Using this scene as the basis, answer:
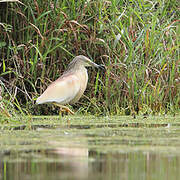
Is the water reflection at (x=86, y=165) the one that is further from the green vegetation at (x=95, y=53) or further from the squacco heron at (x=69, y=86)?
the green vegetation at (x=95, y=53)

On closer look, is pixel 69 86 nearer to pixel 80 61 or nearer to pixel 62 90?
pixel 62 90

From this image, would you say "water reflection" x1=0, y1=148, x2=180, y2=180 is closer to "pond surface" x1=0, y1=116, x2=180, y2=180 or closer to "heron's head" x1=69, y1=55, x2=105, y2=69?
"pond surface" x1=0, y1=116, x2=180, y2=180

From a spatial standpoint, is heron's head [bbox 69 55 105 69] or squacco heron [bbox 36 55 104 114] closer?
squacco heron [bbox 36 55 104 114]

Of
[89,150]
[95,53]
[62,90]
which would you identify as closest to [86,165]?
[89,150]

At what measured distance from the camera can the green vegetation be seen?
736 centimetres

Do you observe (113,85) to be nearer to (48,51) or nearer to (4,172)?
(48,51)

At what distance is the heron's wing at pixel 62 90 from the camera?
22.4 feet

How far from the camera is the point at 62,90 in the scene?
7.01 meters

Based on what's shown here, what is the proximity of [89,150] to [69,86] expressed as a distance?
3.11 m

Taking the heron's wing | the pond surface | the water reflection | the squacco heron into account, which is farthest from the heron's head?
the water reflection

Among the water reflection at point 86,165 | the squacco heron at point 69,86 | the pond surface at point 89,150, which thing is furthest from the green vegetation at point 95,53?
the water reflection at point 86,165

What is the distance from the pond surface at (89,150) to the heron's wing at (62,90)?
25.7 inches

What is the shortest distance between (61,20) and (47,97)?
1.28m

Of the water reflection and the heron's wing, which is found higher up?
the water reflection
